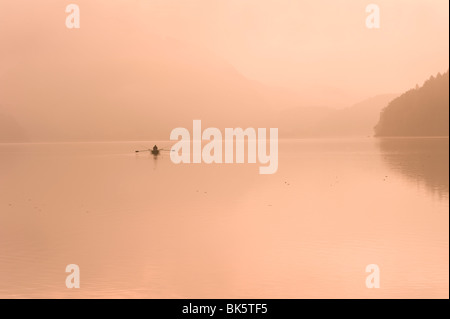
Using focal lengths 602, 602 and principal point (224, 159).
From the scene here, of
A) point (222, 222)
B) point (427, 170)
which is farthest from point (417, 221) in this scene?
point (427, 170)

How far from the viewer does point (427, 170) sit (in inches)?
2603

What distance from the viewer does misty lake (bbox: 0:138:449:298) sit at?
21.7 metres

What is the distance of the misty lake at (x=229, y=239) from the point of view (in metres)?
21.7

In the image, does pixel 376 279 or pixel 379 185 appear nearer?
pixel 376 279

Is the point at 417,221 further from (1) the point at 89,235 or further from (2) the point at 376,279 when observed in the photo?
(1) the point at 89,235

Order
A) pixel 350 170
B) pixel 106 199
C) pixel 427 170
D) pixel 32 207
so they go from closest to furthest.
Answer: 1. pixel 32 207
2. pixel 106 199
3. pixel 427 170
4. pixel 350 170

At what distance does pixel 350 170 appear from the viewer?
2847 inches

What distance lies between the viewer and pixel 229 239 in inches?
1196

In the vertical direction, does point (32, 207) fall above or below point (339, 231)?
above
